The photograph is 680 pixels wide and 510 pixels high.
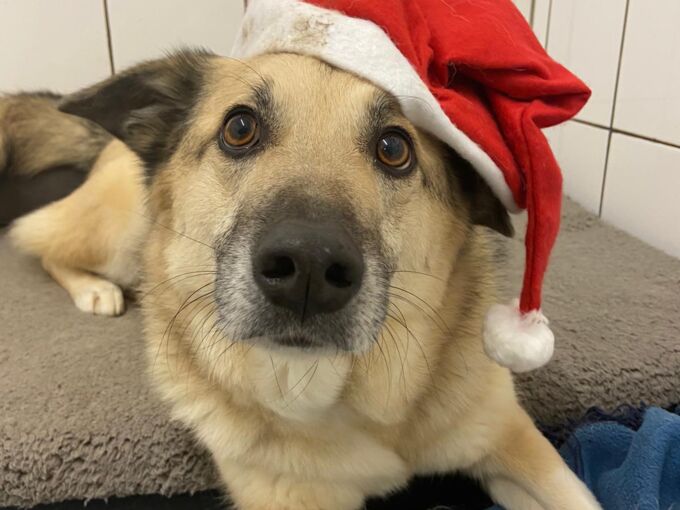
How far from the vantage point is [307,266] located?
2.16 feet

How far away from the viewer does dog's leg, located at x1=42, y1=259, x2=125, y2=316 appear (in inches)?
56.6

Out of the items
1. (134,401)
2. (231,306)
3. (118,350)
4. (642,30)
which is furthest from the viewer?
(642,30)

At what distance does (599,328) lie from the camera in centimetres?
127

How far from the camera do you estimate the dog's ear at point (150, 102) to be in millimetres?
1048

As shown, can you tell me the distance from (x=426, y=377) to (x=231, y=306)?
355 millimetres

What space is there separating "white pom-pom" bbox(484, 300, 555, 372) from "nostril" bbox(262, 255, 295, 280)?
0.34 meters

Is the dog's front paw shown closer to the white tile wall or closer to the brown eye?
the brown eye

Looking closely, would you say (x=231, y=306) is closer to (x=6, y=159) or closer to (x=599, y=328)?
(x=599, y=328)

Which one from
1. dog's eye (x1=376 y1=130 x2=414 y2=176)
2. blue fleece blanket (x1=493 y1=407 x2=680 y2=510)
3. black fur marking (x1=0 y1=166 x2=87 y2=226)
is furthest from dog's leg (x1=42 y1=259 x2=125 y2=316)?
blue fleece blanket (x1=493 y1=407 x2=680 y2=510)

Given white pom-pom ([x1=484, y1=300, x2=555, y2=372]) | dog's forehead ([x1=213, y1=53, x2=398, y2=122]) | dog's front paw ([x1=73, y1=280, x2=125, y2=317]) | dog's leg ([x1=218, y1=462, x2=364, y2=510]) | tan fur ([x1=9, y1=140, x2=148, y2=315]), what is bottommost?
dog's leg ([x1=218, y1=462, x2=364, y2=510])

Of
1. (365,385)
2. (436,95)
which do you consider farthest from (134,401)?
(436,95)

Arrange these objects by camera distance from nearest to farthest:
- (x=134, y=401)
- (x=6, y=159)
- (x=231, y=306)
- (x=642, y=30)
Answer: (x=231, y=306) → (x=134, y=401) → (x=642, y=30) → (x=6, y=159)

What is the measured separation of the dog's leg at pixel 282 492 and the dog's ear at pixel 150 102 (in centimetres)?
54

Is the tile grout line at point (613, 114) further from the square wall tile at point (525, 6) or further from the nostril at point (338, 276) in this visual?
the nostril at point (338, 276)
